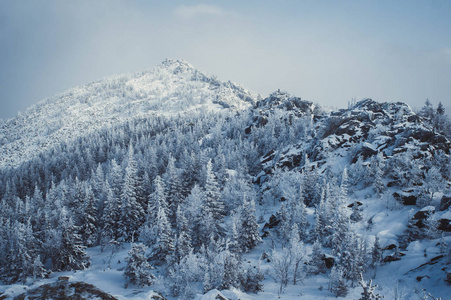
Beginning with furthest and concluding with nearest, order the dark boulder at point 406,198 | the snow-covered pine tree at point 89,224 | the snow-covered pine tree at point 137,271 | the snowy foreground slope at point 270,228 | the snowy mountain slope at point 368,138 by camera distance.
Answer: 1. the snowy mountain slope at point 368,138
2. the snow-covered pine tree at point 89,224
3. the dark boulder at point 406,198
4. the snow-covered pine tree at point 137,271
5. the snowy foreground slope at point 270,228

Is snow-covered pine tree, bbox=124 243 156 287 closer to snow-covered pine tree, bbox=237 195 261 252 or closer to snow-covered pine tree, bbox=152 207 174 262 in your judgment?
snow-covered pine tree, bbox=152 207 174 262

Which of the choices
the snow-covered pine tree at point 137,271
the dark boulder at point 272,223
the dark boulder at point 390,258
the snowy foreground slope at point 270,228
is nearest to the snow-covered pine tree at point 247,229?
the snowy foreground slope at point 270,228

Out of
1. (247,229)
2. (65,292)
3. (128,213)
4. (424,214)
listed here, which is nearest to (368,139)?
(424,214)

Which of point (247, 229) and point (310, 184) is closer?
point (247, 229)

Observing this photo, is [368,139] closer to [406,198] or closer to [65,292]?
[406,198]

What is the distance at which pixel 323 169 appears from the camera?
52688 millimetres

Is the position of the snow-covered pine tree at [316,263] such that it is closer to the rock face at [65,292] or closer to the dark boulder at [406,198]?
the dark boulder at [406,198]

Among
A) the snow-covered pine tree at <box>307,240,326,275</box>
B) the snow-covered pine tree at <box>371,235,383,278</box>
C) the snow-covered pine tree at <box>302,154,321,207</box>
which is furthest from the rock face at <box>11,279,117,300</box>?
the snow-covered pine tree at <box>302,154,321,207</box>

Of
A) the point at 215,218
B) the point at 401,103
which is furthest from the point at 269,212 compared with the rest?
the point at 401,103

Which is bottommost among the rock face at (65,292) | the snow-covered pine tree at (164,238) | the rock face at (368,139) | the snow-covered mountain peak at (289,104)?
the snow-covered pine tree at (164,238)

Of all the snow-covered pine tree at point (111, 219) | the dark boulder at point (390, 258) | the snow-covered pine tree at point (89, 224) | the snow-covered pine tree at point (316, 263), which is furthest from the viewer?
the snow-covered pine tree at point (89, 224)

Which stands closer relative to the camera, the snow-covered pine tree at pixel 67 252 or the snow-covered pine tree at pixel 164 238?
the snow-covered pine tree at pixel 164 238

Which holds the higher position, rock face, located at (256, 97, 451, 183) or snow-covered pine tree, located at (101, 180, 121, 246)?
rock face, located at (256, 97, 451, 183)

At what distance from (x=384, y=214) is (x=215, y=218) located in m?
26.4
